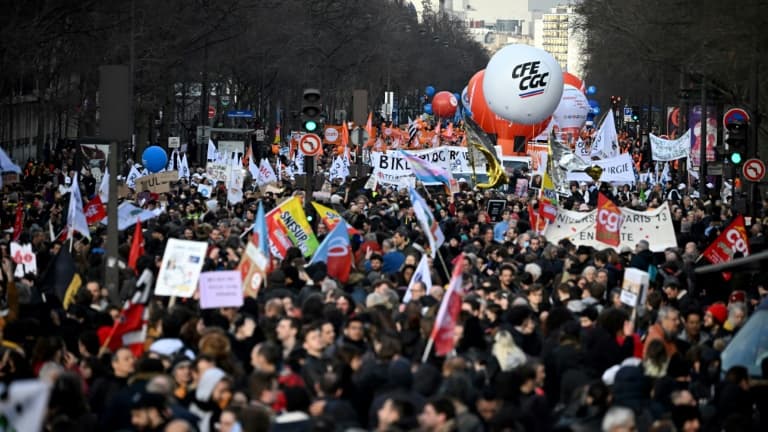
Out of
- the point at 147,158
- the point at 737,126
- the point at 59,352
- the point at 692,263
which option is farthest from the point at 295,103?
the point at 59,352

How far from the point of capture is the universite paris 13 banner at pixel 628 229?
24203 millimetres

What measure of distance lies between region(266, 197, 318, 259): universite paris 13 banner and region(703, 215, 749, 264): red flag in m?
4.73

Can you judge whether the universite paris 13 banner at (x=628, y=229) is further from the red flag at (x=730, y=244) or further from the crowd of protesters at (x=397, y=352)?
the crowd of protesters at (x=397, y=352)

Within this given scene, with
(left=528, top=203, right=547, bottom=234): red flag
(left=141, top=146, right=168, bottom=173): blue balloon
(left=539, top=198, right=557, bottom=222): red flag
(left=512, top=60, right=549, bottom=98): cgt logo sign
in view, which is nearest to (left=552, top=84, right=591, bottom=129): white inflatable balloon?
(left=512, top=60, right=549, bottom=98): cgt logo sign

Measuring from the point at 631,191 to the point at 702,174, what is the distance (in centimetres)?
202

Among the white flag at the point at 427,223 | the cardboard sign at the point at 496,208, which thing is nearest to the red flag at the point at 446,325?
the white flag at the point at 427,223

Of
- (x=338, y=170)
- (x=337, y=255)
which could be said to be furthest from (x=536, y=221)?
(x=338, y=170)

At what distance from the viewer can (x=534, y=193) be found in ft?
138

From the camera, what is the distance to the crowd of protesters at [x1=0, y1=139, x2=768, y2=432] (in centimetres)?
1070

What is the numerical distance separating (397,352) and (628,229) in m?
12.5

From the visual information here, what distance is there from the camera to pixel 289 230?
70.7ft

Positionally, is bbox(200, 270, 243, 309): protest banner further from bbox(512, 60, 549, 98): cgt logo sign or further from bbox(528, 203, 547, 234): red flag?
bbox(512, 60, 549, 98): cgt logo sign

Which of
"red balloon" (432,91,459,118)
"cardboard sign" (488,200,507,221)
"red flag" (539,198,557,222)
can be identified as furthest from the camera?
"red balloon" (432,91,459,118)

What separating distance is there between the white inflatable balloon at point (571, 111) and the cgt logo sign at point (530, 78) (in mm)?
12907
